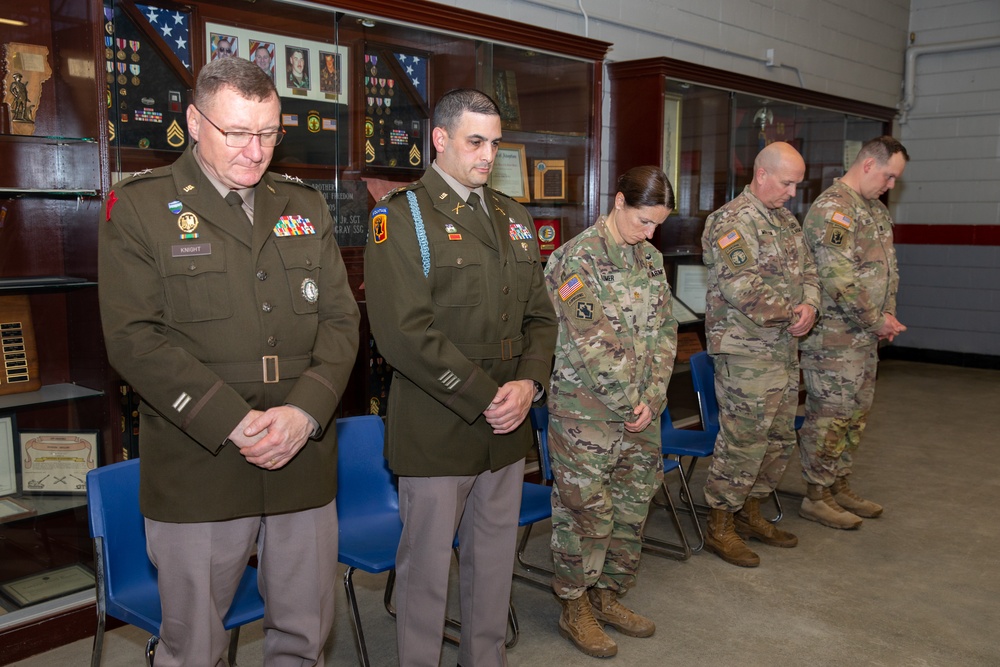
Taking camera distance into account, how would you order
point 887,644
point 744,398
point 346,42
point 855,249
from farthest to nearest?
1. point 855,249
2. point 744,398
3. point 346,42
4. point 887,644

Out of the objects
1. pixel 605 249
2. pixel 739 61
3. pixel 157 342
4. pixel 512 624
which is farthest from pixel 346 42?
pixel 739 61

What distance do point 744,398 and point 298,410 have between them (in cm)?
228

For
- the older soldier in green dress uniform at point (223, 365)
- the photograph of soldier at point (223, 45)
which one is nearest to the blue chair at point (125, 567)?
the older soldier in green dress uniform at point (223, 365)

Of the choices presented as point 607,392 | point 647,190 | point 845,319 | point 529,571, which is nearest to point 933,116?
point 845,319

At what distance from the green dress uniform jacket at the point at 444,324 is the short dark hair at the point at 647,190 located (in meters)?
0.52

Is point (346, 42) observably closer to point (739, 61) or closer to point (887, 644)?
point (887, 644)

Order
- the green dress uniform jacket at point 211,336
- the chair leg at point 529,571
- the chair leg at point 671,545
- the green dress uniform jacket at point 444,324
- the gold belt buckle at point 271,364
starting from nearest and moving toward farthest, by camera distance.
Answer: the green dress uniform jacket at point 211,336 → the gold belt buckle at point 271,364 → the green dress uniform jacket at point 444,324 → the chair leg at point 529,571 → the chair leg at point 671,545

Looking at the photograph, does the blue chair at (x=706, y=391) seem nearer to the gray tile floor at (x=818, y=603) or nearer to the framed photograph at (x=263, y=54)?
the gray tile floor at (x=818, y=603)

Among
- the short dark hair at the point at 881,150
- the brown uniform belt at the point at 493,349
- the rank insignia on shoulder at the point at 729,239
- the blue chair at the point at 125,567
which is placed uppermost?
the short dark hair at the point at 881,150

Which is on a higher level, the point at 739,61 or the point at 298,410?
the point at 739,61

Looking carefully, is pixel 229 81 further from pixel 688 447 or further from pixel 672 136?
pixel 672 136

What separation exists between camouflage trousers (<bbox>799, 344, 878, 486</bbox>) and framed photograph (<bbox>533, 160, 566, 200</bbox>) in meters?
1.48

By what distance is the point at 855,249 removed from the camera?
13.4ft

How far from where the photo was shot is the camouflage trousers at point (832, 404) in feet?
13.4
